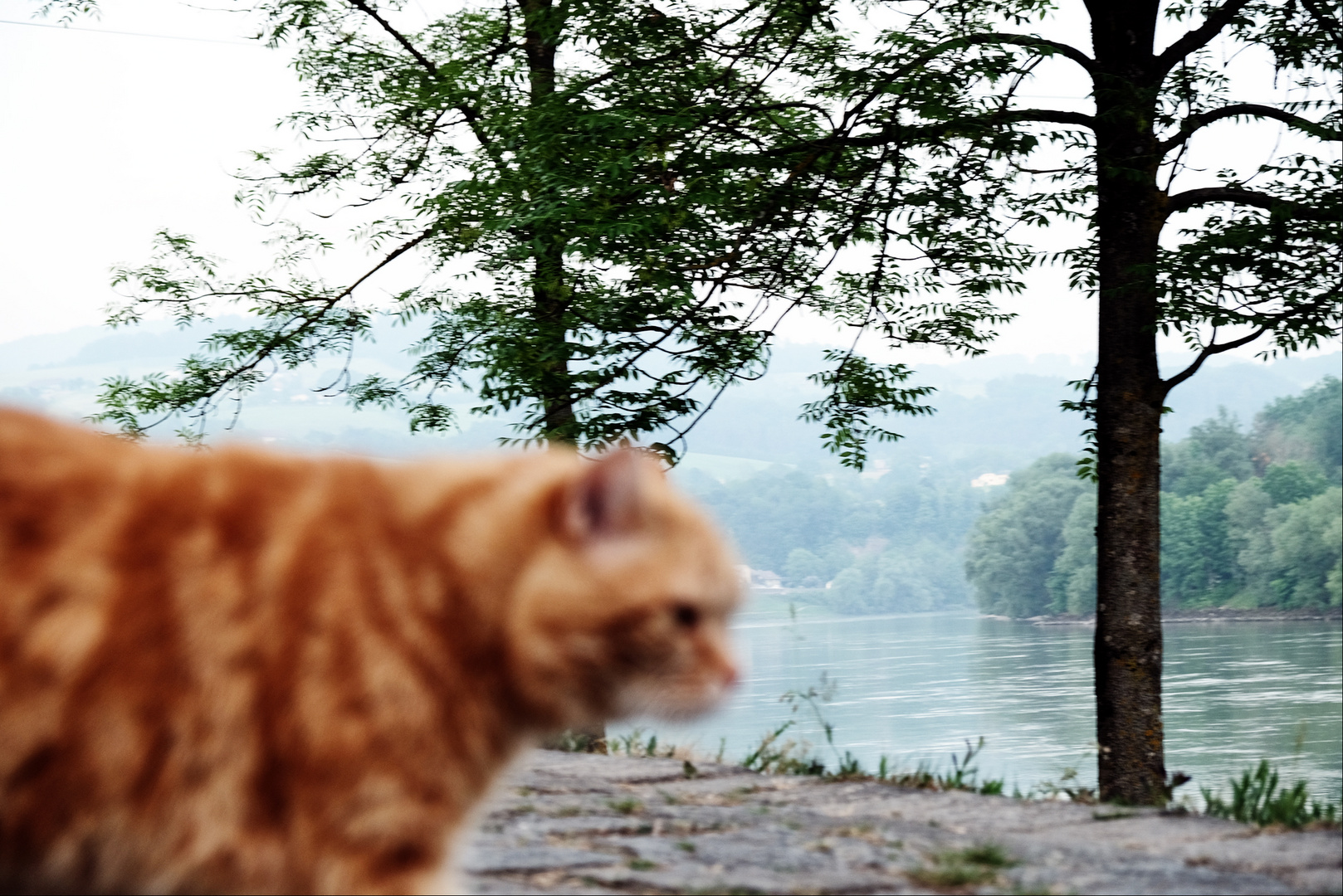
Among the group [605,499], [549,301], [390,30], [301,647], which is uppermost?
[390,30]

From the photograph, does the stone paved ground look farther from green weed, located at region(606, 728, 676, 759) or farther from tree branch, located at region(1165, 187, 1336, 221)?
tree branch, located at region(1165, 187, 1336, 221)

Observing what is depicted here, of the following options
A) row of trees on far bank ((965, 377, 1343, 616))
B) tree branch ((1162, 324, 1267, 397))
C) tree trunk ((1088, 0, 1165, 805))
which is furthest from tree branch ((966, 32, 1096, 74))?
row of trees on far bank ((965, 377, 1343, 616))

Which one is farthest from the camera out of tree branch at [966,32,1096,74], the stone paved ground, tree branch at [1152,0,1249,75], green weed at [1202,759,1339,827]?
tree branch at [1152,0,1249,75]

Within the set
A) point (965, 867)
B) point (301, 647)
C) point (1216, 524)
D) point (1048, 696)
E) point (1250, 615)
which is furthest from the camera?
point (1216, 524)

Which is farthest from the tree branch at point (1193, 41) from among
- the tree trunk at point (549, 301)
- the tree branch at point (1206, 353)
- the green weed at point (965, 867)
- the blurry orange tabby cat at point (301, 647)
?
the blurry orange tabby cat at point (301, 647)

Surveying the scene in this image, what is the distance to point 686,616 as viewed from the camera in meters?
2.79

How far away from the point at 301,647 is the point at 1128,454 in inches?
416

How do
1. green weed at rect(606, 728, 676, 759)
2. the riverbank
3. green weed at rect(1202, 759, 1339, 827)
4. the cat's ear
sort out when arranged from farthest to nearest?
1. the riverbank
2. green weed at rect(606, 728, 676, 759)
3. green weed at rect(1202, 759, 1339, 827)
4. the cat's ear

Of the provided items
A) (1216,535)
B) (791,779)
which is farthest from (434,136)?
(1216,535)

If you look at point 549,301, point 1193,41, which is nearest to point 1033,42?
point 1193,41

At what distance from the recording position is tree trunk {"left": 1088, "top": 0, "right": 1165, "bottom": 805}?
11.7 metres

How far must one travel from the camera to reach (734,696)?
114 inches

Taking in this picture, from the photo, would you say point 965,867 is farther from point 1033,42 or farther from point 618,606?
point 1033,42

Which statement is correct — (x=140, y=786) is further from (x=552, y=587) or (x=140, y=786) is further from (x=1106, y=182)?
(x=1106, y=182)
